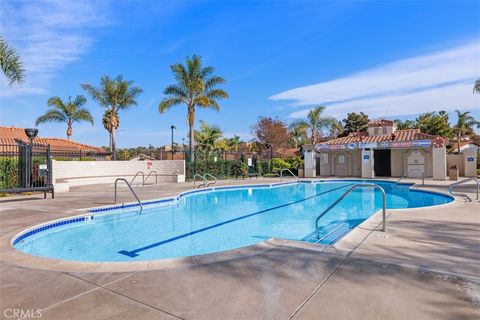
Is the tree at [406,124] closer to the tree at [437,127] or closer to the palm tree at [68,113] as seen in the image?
the tree at [437,127]

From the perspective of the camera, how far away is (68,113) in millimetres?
31609

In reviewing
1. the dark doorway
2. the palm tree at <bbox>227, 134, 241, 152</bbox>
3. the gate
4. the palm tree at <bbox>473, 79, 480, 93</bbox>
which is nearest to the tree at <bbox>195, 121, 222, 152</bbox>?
the palm tree at <bbox>227, 134, 241, 152</bbox>

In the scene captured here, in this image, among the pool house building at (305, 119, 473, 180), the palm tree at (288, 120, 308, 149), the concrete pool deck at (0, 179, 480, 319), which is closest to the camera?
the concrete pool deck at (0, 179, 480, 319)

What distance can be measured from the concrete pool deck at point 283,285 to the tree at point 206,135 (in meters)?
27.7

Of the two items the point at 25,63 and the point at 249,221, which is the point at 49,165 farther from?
the point at 249,221

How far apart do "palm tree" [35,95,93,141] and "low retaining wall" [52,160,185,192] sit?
13.8 meters

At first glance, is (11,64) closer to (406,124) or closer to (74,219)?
(74,219)

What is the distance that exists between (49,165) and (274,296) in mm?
12235

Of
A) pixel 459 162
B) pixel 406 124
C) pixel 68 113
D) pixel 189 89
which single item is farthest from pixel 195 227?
pixel 406 124

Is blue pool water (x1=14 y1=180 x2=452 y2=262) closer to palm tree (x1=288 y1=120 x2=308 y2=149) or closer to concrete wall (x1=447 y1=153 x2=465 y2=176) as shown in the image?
concrete wall (x1=447 y1=153 x2=465 y2=176)

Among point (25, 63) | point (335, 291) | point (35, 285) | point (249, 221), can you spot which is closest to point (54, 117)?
point (25, 63)

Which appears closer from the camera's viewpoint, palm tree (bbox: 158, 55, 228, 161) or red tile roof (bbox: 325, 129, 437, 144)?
red tile roof (bbox: 325, 129, 437, 144)

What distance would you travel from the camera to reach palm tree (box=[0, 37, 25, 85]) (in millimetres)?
11125

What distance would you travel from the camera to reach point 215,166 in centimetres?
2202
